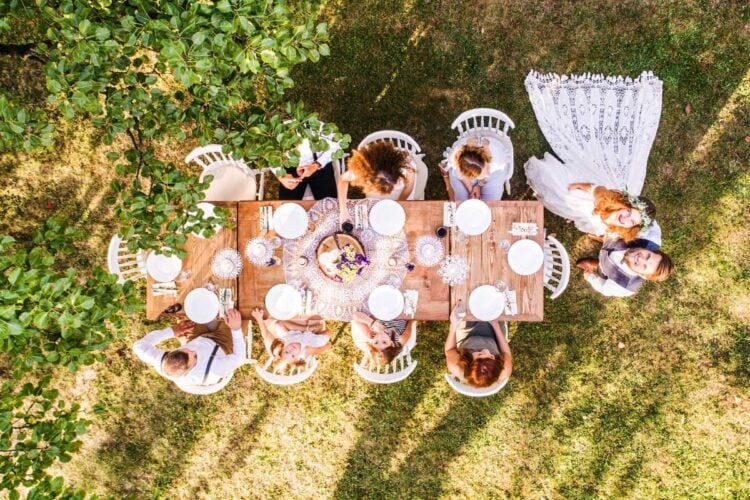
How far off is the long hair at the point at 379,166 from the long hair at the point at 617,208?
5.84 feet

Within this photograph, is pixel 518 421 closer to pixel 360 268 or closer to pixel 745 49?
pixel 360 268

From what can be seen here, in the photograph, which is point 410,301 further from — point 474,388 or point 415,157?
point 415,157

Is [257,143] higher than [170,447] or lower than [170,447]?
higher

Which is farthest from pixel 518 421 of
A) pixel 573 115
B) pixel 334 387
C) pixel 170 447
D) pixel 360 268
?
pixel 170 447

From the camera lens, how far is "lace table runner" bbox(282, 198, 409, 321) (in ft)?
14.7

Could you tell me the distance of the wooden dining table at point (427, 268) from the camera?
444 cm

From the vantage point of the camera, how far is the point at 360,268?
4.44m

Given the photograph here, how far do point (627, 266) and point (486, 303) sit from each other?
1.36 m

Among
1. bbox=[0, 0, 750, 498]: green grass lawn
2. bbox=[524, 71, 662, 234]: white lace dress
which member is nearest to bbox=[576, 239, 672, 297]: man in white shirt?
bbox=[0, 0, 750, 498]: green grass lawn

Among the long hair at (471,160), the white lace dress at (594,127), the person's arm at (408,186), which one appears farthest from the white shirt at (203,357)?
the white lace dress at (594,127)

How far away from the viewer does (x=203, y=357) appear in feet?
15.1

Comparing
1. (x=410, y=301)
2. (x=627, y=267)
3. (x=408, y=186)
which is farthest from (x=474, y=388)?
(x=408, y=186)

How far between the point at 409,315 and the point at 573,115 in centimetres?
280

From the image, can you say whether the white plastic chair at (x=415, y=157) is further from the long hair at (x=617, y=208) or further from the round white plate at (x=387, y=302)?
the long hair at (x=617, y=208)
